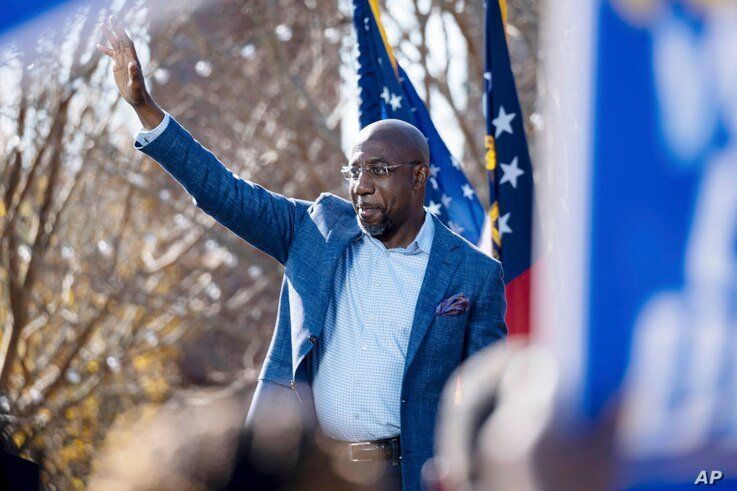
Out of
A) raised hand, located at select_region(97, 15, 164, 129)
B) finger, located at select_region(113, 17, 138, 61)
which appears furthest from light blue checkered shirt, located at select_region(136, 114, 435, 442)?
finger, located at select_region(113, 17, 138, 61)

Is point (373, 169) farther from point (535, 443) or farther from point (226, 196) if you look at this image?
point (535, 443)

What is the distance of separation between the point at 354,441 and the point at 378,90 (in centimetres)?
208

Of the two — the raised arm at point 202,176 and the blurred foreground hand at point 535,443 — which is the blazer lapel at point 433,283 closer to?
the raised arm at point 202,176

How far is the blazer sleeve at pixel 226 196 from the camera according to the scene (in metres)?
3.21

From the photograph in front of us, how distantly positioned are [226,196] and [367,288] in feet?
1.53

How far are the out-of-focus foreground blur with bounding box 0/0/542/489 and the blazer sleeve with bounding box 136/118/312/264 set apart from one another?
3127mm

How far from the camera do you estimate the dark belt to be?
308 centimetres

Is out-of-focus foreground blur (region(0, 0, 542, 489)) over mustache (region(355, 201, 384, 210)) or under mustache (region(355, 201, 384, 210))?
over

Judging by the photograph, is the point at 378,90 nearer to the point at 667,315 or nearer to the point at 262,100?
the point at 667,315

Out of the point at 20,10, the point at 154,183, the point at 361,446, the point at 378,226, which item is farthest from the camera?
the point at 154,183

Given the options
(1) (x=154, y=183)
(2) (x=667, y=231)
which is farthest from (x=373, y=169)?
(1) (x=154, y=183)

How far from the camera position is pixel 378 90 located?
4941mm

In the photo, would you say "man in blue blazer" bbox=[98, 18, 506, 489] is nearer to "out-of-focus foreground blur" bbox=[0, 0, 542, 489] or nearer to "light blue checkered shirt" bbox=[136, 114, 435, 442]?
"light blue checkered shirt" bbox=[136, 114, 435, 442]

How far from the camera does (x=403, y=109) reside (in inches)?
190
